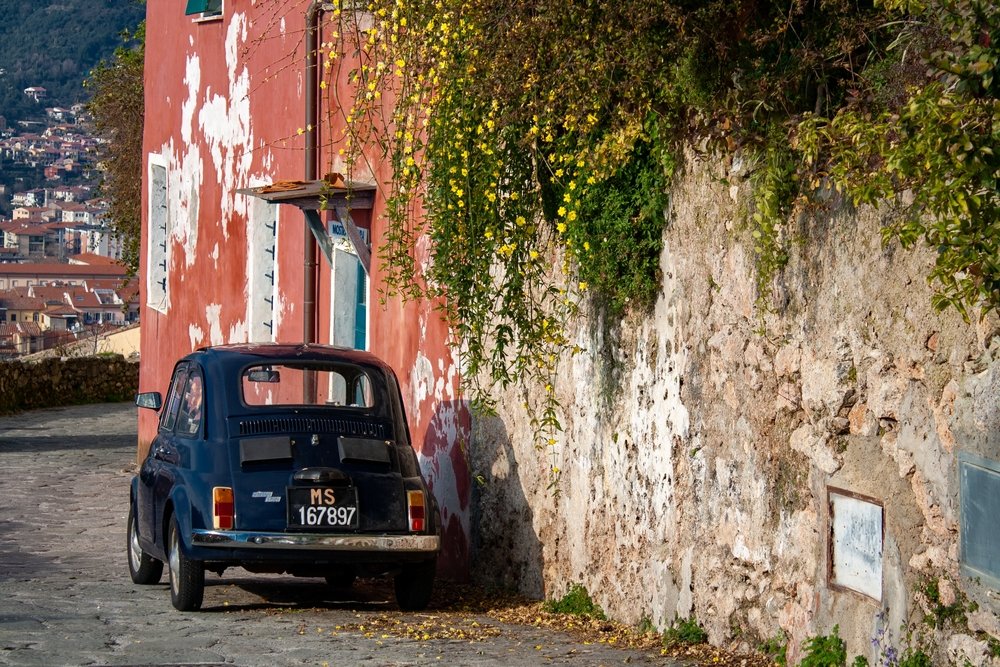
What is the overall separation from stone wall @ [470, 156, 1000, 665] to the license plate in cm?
151

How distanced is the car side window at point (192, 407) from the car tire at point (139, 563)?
108 cm

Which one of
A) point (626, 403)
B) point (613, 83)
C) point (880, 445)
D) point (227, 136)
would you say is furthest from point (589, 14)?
point (227, 136)

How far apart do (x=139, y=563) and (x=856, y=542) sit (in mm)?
5783

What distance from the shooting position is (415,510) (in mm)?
9656

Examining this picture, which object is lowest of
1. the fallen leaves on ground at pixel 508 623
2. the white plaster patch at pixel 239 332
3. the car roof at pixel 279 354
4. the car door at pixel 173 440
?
the fallen leaves on ground at pixel 508 623

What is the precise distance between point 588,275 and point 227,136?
31.5 ft

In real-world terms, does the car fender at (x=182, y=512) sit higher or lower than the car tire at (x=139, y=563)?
higher

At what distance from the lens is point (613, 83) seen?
852 cm

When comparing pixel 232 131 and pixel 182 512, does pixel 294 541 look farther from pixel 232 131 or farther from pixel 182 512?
pixel 232 131

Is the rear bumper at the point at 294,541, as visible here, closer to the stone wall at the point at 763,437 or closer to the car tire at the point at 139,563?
the stone wall at the point at 763,437

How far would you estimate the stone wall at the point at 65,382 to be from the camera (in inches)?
1286

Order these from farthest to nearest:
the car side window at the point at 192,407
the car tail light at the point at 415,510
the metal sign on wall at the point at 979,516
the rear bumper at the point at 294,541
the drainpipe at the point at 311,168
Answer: the drainpipe at the point at 311,168
the car side window at the point at 192,407
the car tail light at the point at 415,510
the rear bumper at the point at 294,541
the metal sign on wall at the point at 979,516

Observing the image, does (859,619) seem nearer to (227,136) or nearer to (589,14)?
(589,14)

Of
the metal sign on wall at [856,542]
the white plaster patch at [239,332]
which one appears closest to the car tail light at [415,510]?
the metal sign on wall at [856,542]
